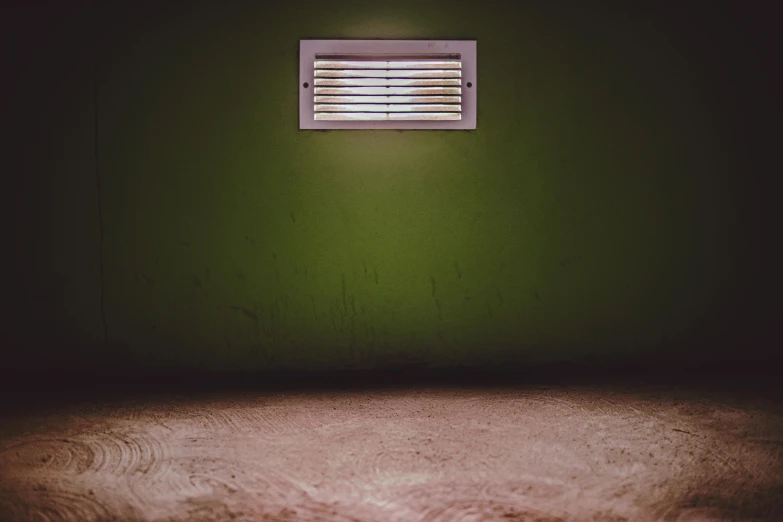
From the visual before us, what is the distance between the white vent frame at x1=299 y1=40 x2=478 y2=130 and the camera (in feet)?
10.9

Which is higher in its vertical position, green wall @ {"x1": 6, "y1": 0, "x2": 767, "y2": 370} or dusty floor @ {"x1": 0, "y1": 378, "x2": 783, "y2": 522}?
green wall @ {"x1": 6, "y1": 0, "x2": 767, "y2": 370}

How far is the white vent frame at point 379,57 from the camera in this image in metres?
3.31

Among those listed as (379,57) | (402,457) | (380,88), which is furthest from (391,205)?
(402,457)

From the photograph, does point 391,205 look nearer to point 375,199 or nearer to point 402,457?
point 375,199

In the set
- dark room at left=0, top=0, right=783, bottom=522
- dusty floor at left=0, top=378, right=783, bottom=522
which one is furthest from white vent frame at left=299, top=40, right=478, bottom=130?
dusty floor at left=0, top=378, right=783, bottom=522

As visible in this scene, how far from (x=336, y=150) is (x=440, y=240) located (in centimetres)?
88

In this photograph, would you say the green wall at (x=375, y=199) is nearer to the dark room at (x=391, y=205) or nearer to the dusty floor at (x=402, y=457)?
the dark room at (x=391, y=205)

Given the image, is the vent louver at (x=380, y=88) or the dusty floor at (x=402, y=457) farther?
the vent louver at (x=380, y=88)

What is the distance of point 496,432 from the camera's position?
8.84 feet

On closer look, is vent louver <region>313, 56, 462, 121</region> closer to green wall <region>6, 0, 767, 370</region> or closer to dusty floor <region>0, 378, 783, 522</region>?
green wall <region>6, 0, 767, 370</region>

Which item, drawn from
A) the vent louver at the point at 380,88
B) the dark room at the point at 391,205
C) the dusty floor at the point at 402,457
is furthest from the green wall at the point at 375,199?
the dusty floor at the point at 402,457

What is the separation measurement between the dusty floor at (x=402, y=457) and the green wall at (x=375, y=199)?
1.58 feet

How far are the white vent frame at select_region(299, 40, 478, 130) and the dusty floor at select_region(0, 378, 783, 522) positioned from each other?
65.4 inches

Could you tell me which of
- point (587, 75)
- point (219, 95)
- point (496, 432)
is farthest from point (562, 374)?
point (219, 95)
